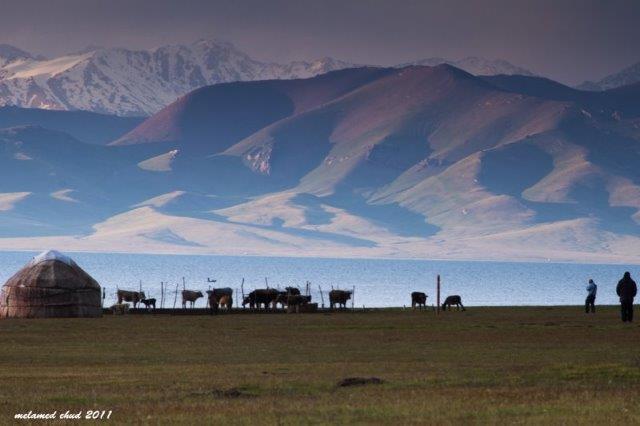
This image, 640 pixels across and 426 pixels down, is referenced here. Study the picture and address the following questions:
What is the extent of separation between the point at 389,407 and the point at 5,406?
6871 mm

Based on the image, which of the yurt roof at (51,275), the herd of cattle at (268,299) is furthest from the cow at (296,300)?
the yurt roof at (51,275)

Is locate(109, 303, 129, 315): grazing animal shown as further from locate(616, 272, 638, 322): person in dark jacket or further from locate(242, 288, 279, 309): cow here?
locate(616, 272, 638, 322): person in dark jacket

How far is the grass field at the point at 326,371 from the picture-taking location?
29.1 meters

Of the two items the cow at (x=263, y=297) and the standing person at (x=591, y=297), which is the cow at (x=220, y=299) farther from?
the standing person at (x=591, y=297)

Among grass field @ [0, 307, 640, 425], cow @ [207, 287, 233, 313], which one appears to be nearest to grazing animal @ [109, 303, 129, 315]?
cow @ [207, 287, 233, 313]

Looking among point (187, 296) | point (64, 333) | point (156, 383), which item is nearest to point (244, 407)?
point (156, 383)

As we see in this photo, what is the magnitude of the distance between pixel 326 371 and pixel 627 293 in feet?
83.1

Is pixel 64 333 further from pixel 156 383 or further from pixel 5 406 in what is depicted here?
pixel 5 406

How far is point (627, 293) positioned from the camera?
6144 cm

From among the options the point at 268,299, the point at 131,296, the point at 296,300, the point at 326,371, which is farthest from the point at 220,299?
the point at 326,371

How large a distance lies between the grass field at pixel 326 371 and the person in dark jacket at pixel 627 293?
0.78 metres

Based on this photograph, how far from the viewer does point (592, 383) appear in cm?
3441

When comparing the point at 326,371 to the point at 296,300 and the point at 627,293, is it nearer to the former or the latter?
the point at 627,293

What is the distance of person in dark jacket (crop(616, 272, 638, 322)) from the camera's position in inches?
2394
